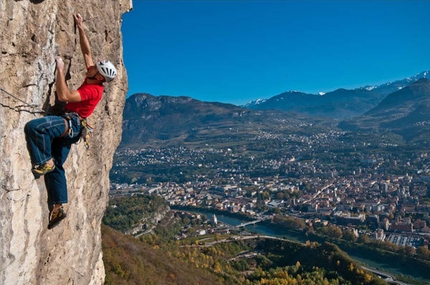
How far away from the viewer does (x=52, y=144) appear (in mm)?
4688

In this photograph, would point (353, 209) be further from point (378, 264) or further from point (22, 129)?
point (22, 129)

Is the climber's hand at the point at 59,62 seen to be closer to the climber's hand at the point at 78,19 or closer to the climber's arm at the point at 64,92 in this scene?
the climber's arm at the point at 64,92

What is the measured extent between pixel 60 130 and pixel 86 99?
48cm

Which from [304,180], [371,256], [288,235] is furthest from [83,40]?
[304,180]

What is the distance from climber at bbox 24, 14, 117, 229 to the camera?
13.9 feet

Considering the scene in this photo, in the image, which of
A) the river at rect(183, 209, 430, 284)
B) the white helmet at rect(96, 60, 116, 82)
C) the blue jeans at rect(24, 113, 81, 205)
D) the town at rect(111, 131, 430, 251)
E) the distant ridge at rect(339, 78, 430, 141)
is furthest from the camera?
the distant ridge at rect(339, 78, 430, 141)

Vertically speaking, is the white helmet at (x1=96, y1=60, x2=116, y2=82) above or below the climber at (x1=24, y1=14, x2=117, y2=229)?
above

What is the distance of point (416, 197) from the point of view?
5562 centimetres

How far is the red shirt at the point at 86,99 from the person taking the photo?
4496mm

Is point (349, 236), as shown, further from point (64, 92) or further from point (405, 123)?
point (405, 123)

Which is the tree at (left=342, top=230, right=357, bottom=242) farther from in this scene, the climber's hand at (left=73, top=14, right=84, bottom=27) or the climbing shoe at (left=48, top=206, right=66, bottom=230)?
the climber's hand at (left=73, top=14, right=84, bottom=27)

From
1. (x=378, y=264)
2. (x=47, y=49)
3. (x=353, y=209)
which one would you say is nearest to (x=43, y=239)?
(x=47, y=49)

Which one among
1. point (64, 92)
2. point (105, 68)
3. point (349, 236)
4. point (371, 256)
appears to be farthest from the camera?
point (349, 236)

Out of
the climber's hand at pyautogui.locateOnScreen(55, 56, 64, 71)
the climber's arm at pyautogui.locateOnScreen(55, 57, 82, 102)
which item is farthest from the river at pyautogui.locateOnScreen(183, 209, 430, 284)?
the climber's hand at pyautogui.locateOnScreen(55, 56, 64, 71)
